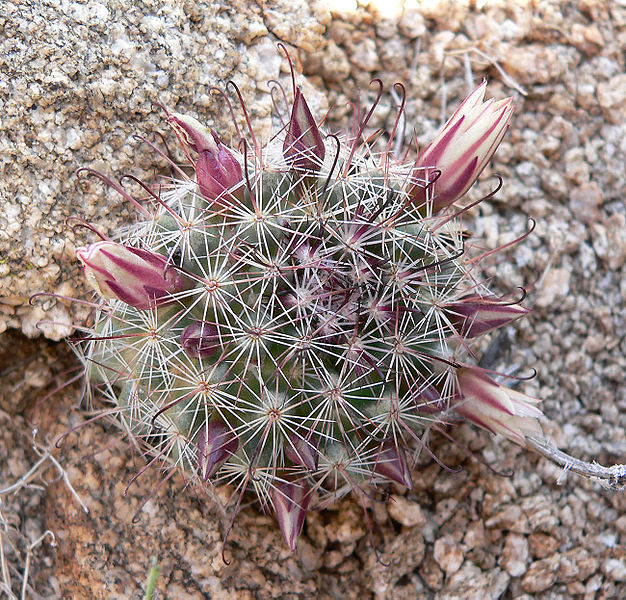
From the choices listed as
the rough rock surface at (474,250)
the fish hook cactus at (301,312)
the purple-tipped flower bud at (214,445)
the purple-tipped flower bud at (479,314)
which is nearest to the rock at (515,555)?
the rough rock surface at (474,250)

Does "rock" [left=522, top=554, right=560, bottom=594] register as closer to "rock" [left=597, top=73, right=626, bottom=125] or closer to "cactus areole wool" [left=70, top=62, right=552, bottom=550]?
"cactus areole wool" [left=70, top=62, right=552, bottom=550]

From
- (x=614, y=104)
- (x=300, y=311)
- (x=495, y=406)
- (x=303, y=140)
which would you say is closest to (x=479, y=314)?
(x=495, y=406)

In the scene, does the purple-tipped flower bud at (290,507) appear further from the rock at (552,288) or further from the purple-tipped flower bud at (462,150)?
the rock at (552,288)

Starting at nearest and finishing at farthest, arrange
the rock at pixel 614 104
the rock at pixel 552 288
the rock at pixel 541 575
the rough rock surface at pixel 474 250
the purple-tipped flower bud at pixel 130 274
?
the purple-tipped flower bud at pixel 130 274 → the rough rock surface at pixel 474 250 → the rock at pixel 541 575 → the rock at pixel 552 288 → the rock at pixel 614 104

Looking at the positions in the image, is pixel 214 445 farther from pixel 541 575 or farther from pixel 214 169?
pixel 541 575

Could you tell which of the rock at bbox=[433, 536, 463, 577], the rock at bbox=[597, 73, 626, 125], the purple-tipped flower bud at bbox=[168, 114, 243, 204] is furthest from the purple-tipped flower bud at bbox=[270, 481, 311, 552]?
the rock at bbox=[597, 73, 626, 125]

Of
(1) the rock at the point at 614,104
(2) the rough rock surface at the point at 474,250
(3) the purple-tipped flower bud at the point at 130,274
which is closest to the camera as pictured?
(3) the purple-tipped flower bud at the point at 130,274

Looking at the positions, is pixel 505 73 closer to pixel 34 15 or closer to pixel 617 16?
pixel 617 16
